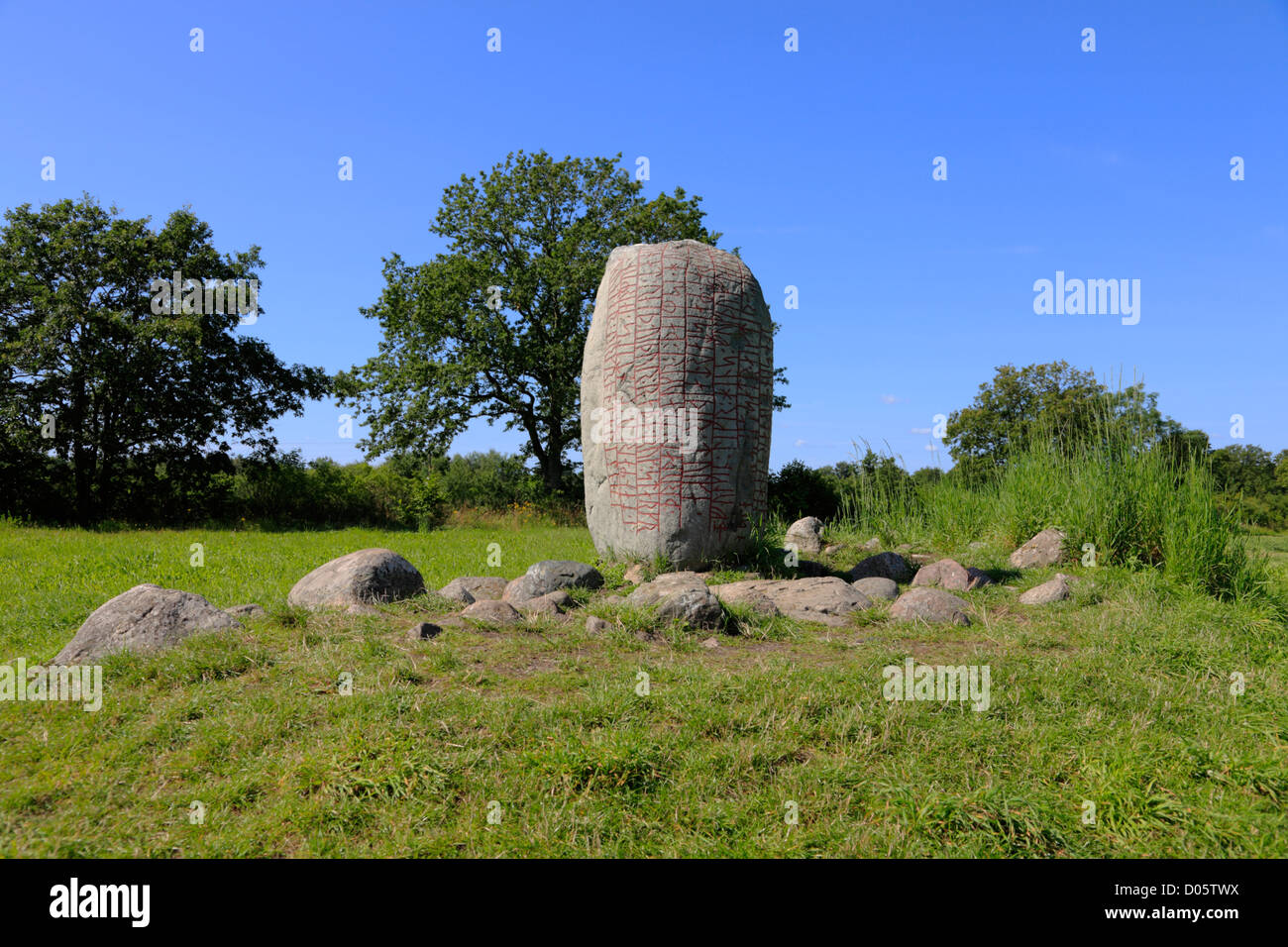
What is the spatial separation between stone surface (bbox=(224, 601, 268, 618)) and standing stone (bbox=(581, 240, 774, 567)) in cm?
368

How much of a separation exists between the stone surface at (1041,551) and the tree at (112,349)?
1703cm

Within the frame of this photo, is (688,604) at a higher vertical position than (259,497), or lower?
lower

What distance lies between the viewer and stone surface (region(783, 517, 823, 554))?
11.3m

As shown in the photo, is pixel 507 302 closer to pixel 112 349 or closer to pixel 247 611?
pixel 112 349

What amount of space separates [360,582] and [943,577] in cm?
589

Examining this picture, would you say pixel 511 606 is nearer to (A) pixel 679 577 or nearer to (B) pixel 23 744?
(A) pixel 679 577

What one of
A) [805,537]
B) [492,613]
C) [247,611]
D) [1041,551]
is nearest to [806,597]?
[492,613]

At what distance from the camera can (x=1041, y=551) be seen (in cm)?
925
